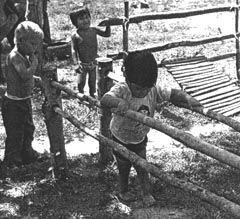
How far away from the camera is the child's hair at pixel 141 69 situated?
3738mm

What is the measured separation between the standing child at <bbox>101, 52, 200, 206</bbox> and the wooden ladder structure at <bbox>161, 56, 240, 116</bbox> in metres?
2.80

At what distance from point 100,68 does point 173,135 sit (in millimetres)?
2039

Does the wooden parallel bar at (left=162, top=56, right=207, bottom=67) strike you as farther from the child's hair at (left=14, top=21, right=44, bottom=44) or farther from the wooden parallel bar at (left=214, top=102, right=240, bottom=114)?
the child's hair at (left=14, top=21, right=44, bottom=44)

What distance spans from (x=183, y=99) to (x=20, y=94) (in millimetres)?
1817

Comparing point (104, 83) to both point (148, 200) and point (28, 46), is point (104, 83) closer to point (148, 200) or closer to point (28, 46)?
point (28, 46)

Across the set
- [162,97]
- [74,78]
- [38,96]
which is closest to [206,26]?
[74,78]

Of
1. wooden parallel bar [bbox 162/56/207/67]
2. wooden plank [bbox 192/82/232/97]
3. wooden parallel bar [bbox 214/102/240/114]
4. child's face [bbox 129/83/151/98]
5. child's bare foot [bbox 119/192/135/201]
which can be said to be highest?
child's face [bbox 129/83/151/98]

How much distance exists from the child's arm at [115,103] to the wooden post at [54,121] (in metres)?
1.00

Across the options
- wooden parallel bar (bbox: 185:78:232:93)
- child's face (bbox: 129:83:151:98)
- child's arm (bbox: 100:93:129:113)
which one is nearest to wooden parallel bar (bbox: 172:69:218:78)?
wooden parallel bar (bbox: 185:78:232:93)

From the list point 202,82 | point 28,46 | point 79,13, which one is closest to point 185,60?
point 202,82

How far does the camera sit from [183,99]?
391 cm

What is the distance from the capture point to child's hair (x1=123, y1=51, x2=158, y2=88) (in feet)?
12.3

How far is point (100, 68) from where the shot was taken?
195 inches

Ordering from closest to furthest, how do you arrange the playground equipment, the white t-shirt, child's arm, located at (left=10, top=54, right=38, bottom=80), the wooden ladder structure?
the playground equipment
the white t-shirt
child's arm, located at (left=10, top=54, right=38, bottom=80)
the wooden ladder structure
